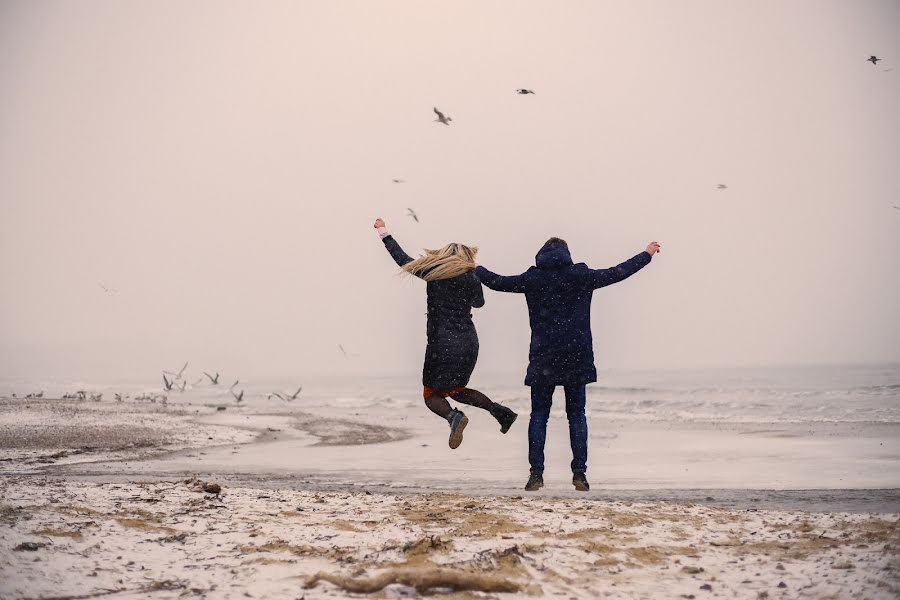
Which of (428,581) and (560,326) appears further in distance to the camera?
(560,326)

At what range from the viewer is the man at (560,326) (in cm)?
693

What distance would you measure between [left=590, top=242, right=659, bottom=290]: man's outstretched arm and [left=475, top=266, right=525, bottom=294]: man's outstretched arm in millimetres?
640

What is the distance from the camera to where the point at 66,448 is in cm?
1200

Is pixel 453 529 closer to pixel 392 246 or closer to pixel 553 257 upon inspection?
pixel 553 257

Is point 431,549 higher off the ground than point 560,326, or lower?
lower

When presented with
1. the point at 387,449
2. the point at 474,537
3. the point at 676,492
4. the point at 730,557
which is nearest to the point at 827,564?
the point at 730,557

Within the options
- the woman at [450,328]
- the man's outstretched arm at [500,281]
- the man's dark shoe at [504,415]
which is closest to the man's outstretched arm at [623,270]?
the man's outstretched arm at [500,281]

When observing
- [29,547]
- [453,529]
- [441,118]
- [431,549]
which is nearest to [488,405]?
[453,529]

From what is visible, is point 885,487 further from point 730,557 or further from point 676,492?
point 730,557

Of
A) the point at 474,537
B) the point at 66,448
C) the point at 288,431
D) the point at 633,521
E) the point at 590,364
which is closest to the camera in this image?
the point at 474,537

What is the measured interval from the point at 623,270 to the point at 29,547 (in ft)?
15.8

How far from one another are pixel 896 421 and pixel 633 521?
1485 centimetres

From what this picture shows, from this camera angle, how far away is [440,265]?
707 centimetres

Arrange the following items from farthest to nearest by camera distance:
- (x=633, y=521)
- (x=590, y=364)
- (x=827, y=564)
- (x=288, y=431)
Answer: (x=288, y=431) → (x=590, y=364) → (x=633, y=521) → (x=827, y=564)
